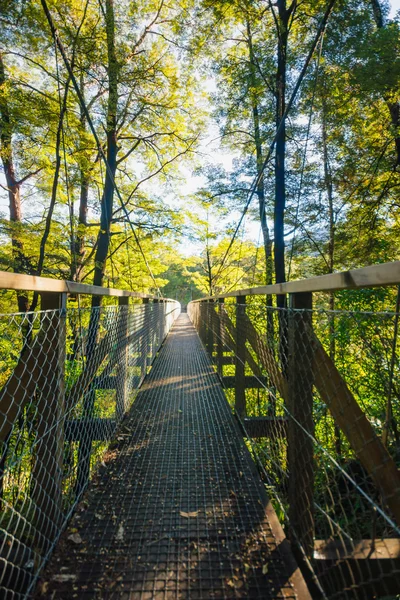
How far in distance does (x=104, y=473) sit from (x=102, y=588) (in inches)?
25.4

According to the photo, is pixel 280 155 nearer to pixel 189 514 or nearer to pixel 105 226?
pixel 105 226

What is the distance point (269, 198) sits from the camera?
6051 mm

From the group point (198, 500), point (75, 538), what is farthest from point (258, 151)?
point (75, 538)

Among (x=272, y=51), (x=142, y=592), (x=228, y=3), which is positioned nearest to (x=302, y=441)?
(x=142, y=592)

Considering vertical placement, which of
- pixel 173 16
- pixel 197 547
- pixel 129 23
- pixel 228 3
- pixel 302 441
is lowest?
pixel 197 547

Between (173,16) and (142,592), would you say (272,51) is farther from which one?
(142,592)

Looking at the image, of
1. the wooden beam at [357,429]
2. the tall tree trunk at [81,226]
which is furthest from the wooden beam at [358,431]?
the tall tree trunk at [81,226]

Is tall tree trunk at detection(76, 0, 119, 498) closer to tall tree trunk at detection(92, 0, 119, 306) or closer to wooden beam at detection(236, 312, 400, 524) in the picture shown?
tall tree trunk at detection(92, 0, 119, 306)

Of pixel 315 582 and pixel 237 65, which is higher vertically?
pixel 237 65

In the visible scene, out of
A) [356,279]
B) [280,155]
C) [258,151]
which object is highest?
[258,151]

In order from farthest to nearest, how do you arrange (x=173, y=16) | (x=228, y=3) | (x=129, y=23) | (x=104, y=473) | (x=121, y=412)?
1. (x=173, y=16)
2. (x=129, y=23)
3. (x=228, y=3)
4. (x=121, y=412)
5. (x=104, y=473)

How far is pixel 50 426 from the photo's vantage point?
1.13m

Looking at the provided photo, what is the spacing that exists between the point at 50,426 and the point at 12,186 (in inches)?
246

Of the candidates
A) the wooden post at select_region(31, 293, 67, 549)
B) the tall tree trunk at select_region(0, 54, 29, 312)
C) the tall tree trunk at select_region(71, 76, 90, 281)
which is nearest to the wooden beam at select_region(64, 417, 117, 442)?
the wooden post at select_region(31, 293, 67, 549)
